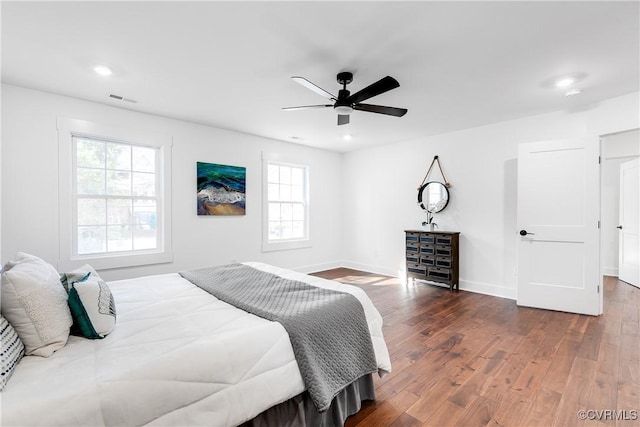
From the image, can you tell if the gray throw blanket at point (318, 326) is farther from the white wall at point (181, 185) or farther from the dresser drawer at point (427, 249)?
the dresser drawer at point (427, 249)

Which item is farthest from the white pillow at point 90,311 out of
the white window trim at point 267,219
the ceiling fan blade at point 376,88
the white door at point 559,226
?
the white door at point 559,226

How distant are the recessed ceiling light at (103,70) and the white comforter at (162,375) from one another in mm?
2192

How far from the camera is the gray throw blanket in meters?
1.45

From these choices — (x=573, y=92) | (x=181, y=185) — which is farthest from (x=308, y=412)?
(x=573, y=92)

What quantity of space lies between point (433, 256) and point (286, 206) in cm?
269

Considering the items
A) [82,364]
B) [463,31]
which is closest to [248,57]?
[463,31]

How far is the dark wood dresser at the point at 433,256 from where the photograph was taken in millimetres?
4355

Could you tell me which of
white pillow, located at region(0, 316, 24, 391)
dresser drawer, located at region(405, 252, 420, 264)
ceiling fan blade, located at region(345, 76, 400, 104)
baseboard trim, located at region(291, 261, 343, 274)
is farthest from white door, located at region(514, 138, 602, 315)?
white pillow, located at region(0, 316, 24, 391)

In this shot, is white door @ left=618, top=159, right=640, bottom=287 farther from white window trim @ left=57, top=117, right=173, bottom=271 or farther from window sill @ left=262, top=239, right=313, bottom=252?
white window trim @ left=57, top=117, right=173, bottom=271

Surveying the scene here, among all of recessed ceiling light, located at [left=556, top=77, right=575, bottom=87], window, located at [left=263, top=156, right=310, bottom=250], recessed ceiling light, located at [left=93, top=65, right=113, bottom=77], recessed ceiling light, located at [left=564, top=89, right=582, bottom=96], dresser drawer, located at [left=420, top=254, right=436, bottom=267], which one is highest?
recessed ceiling light, located at [left=93, top=65, right=113, bottom=77]

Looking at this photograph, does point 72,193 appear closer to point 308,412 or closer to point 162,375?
point 162,375

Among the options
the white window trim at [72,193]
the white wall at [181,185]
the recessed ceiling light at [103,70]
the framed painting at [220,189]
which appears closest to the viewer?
the recessed ceiling light at [103,70]

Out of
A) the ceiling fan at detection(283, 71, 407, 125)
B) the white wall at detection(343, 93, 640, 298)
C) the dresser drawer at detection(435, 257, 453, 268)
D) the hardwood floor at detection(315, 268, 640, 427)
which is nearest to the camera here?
the hardwood floor at detection(315, 268, 640, 427)

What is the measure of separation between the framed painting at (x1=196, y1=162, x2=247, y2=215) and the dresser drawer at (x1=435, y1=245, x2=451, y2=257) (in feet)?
10.2
